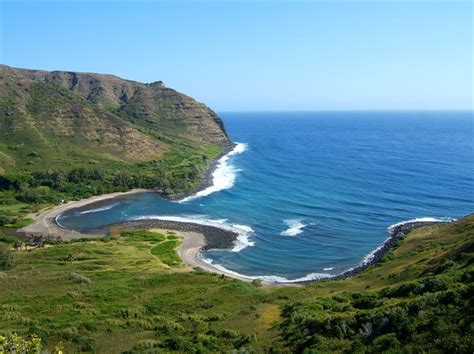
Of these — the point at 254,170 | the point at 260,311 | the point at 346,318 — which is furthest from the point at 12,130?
the point at 346,318

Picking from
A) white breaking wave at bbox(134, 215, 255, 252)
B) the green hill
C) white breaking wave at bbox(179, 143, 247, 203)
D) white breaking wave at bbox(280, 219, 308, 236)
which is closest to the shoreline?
white breaking wave at bbox(134, 215, 255, 252)

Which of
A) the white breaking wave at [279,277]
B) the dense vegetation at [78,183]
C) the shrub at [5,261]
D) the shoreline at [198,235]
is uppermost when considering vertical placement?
the dense vegetation at [78,183]

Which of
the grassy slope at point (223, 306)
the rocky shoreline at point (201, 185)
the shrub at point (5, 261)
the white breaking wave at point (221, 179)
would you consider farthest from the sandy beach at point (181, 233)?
the rocky shoreline at point (201, 185)

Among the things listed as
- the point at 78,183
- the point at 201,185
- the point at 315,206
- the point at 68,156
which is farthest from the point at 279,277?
the point at 68,156

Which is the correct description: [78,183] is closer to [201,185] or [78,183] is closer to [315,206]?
[201,185]

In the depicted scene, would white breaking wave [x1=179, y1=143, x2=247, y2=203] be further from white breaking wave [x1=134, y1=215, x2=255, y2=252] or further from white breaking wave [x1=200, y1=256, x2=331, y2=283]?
white breaking wave [x1=200, y1=256, x2=331, y2=283]

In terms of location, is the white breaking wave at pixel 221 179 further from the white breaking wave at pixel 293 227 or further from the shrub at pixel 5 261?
the shrub at pixel 5 261
